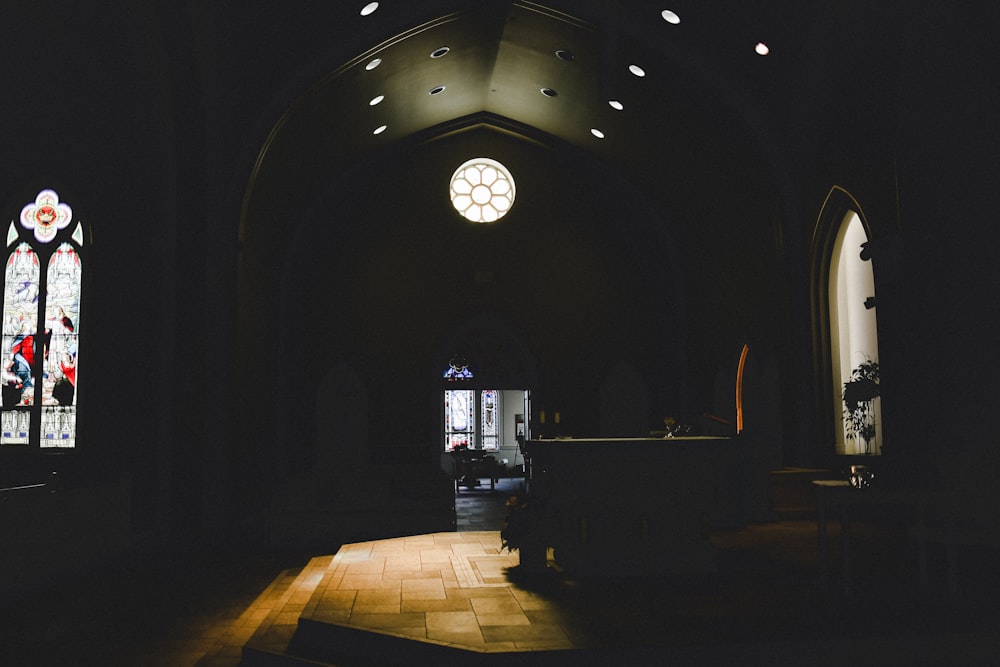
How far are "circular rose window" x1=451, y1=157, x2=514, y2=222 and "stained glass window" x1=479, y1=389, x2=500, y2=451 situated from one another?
6258 millimetres

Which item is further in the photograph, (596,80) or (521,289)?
(521,289)

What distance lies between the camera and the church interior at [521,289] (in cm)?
515

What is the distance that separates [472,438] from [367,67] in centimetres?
1018

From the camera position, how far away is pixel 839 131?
7.94 m

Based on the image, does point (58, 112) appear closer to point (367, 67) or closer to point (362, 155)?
point (367, 67)

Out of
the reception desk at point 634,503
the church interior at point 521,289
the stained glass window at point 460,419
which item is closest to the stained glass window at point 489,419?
the stained glass window at point 460,419

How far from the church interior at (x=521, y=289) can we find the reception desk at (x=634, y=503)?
0.02 meters

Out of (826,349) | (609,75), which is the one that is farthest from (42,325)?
(826,349)

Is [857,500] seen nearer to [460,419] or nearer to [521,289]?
[521,289]

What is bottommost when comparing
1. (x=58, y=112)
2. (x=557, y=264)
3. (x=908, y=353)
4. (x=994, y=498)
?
(x=994, y=498)

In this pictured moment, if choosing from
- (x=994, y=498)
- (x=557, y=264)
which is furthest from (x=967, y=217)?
(x=557, y=264)

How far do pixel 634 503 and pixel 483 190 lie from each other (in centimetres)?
825

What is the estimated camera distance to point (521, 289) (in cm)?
1238

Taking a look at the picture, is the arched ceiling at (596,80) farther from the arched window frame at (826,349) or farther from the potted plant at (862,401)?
the potted plant at (862,401)
